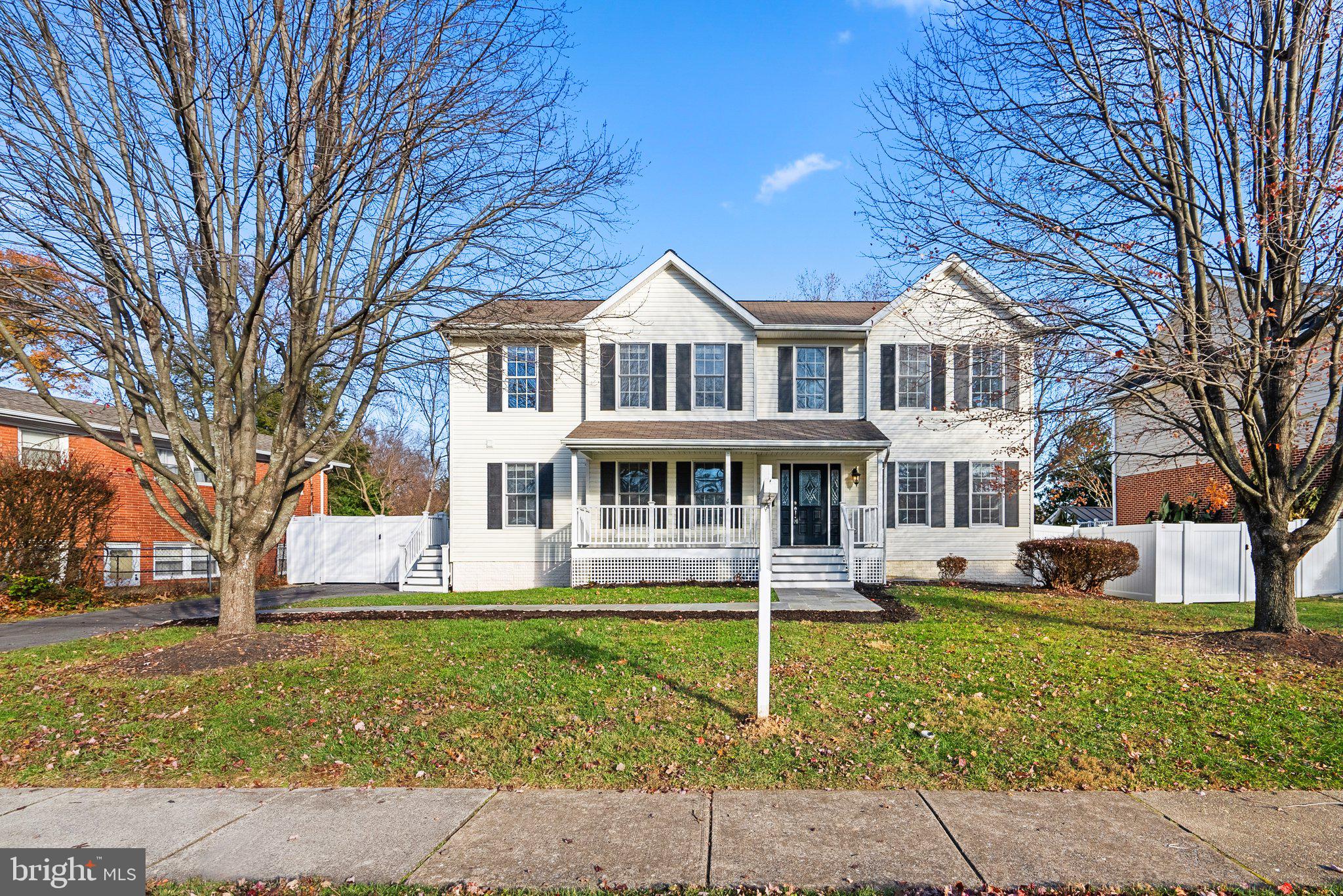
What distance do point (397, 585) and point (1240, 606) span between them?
1818cm

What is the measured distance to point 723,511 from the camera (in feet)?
56.6

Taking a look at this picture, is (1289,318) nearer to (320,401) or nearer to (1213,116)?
(1213,116)

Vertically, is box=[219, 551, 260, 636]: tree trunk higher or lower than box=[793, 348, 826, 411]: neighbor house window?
lower

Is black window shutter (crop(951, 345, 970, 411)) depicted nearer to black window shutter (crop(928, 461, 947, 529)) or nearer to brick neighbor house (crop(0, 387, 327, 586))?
black window shutter (crop(928, 461, 947, 529))

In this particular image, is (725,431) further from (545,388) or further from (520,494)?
(520,494)

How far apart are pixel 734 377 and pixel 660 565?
191 inches

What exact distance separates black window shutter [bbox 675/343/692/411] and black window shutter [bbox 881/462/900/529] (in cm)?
482

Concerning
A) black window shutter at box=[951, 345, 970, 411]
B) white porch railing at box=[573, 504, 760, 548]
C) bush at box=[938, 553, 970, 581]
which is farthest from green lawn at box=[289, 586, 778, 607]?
black window shutter at box=[951, 345, 970, 411]

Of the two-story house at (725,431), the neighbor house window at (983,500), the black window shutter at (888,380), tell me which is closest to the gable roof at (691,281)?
the two-story house at (725,431)

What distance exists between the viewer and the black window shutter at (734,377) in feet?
58.6

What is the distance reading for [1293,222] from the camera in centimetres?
806

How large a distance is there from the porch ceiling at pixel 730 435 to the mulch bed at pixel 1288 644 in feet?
26.5

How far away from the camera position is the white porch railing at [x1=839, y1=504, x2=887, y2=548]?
641 inches

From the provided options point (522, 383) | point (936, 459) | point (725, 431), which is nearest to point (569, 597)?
point (725, 431)
